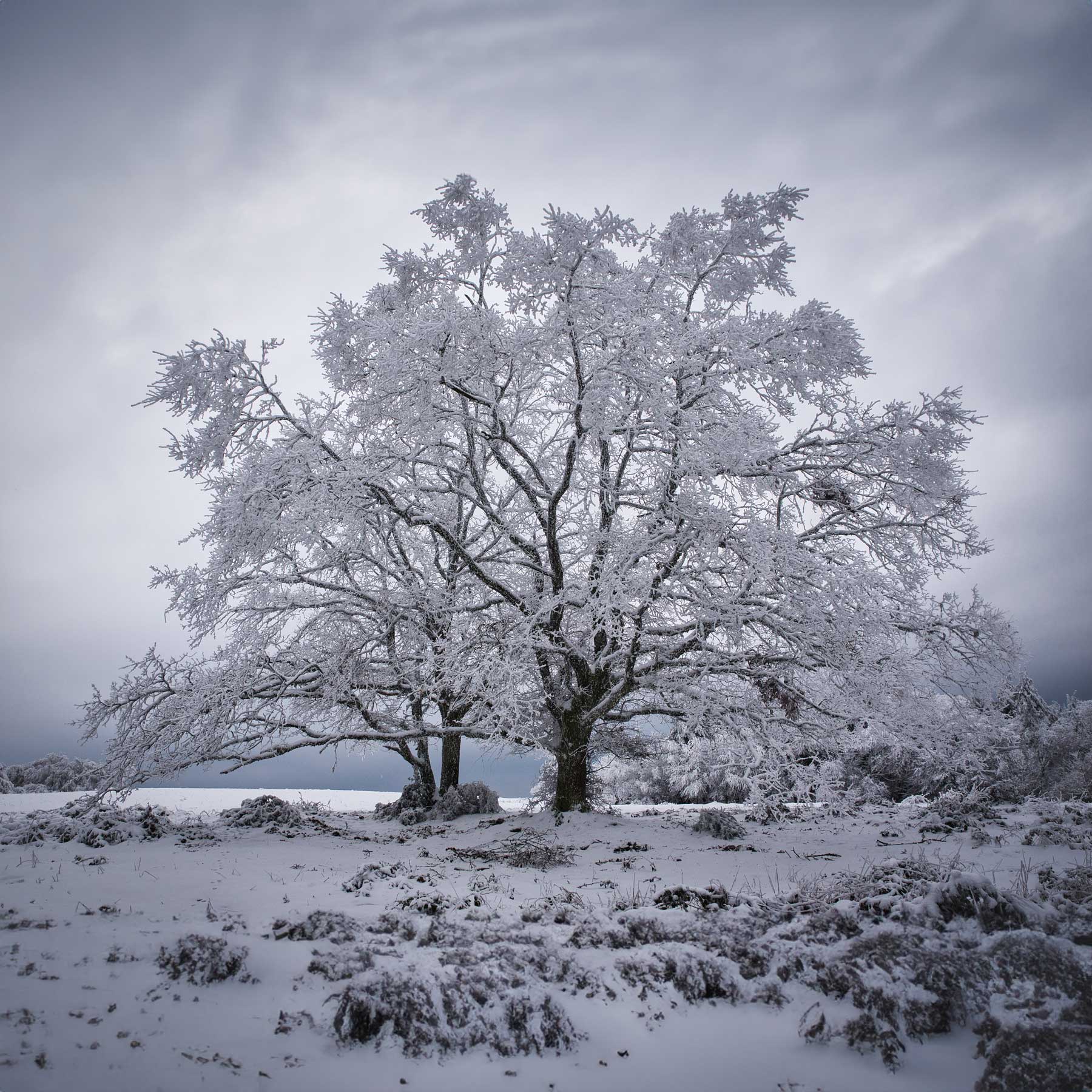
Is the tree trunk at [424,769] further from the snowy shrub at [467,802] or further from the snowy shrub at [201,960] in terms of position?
the snowy shrub at [201,960]

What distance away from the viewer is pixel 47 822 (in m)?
6.96

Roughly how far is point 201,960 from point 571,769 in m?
7.23

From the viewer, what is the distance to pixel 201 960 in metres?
2.75

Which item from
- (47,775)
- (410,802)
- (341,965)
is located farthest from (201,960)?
(47,775)

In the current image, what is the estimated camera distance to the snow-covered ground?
2191mm

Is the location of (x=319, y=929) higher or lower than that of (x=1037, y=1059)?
lower

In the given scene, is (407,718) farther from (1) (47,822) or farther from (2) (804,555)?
(2) (804,555)

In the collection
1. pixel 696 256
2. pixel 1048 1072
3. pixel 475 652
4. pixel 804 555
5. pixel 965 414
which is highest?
pixel 696 256

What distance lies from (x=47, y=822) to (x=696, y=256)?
11.1 meters

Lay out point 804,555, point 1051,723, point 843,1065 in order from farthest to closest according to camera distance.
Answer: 1. point 1051,723
2. point 804,555
3. point 843,1065

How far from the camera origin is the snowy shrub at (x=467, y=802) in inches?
413

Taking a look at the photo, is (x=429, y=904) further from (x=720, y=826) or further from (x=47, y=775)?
(x=47, y=775)

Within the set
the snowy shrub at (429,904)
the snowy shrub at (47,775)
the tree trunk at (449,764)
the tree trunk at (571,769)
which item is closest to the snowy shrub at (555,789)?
the tree trunk at (571,769)

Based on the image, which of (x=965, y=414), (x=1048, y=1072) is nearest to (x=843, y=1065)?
(x=1048, y=1072)
